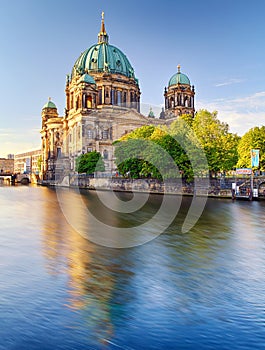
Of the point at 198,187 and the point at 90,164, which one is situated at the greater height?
the point at 90,164

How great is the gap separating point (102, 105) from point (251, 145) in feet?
208

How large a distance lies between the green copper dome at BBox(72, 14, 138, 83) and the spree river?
99.8 metres

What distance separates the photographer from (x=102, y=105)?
109 metres

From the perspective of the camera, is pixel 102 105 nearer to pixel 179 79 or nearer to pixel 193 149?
pixel 179 79

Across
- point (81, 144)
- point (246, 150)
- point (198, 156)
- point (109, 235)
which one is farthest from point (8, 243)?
point (81, 144)

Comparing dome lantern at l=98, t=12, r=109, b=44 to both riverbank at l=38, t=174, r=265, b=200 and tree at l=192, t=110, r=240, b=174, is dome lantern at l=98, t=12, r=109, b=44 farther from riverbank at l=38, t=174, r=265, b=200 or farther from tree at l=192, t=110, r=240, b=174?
tree at l=192, t=110, r=240, b=174

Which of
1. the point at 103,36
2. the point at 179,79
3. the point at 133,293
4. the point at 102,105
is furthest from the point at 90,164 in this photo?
the point at 133,293

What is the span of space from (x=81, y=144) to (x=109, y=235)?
80.7m

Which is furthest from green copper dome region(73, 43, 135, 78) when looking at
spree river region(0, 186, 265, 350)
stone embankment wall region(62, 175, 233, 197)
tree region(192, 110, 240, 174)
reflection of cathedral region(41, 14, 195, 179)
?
spree river region(0, 186, 265, 350)

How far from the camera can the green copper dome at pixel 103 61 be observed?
11281 cm

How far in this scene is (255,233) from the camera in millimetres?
21344

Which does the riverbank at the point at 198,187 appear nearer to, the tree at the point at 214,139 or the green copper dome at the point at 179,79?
the tree at the point at 214,139

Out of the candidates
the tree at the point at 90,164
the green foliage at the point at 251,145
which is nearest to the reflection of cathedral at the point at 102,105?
the tree at the point at 90,164

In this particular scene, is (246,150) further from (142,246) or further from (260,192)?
(142,246)
